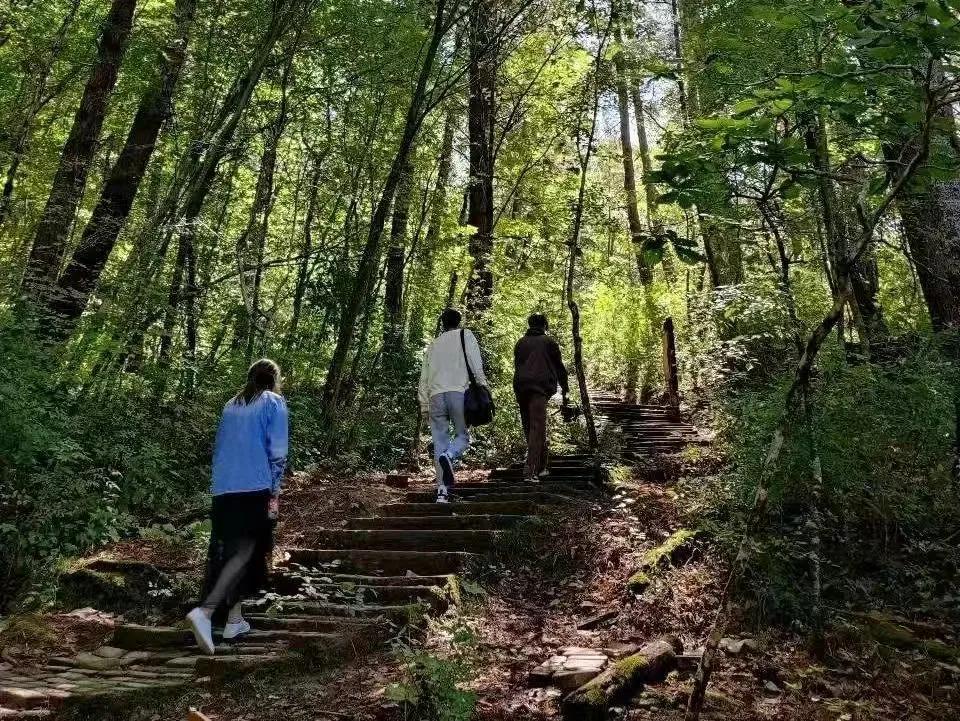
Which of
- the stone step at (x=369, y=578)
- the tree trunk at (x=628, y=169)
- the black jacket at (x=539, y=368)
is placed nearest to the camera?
the stone step at (x=369, y=578)

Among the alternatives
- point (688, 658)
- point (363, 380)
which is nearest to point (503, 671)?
point (688, 658)

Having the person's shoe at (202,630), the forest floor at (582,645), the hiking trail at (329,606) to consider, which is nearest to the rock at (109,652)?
the hiking trail at (329,606)

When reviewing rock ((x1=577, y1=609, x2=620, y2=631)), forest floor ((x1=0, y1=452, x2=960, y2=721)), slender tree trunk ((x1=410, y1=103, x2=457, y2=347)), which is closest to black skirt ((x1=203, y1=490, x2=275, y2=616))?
forest floor ((x1=0, y1=452, x2=960, y2=721))

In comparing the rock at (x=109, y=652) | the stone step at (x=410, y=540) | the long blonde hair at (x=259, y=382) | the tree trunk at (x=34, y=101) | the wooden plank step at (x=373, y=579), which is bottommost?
the rock at (x=109, y=652)

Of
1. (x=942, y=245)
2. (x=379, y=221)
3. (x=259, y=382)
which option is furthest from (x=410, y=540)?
(x=942, y=245)

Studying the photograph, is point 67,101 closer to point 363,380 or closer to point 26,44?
point 26,44

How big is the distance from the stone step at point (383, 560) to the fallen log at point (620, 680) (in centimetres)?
203

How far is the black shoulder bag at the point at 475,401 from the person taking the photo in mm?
7988

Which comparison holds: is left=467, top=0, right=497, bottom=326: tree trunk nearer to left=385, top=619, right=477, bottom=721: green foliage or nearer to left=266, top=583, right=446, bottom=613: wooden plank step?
left=266, top=583, right=446, bottom=613: wooden plank step

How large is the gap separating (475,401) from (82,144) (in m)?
6.55

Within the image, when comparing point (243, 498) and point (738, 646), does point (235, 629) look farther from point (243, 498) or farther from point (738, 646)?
point (738, 646)

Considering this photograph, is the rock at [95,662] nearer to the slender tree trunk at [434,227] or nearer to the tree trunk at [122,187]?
the tree trunk at [122,187]

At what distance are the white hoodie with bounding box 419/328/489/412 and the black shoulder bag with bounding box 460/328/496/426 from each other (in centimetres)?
3

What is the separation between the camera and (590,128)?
13.4m
